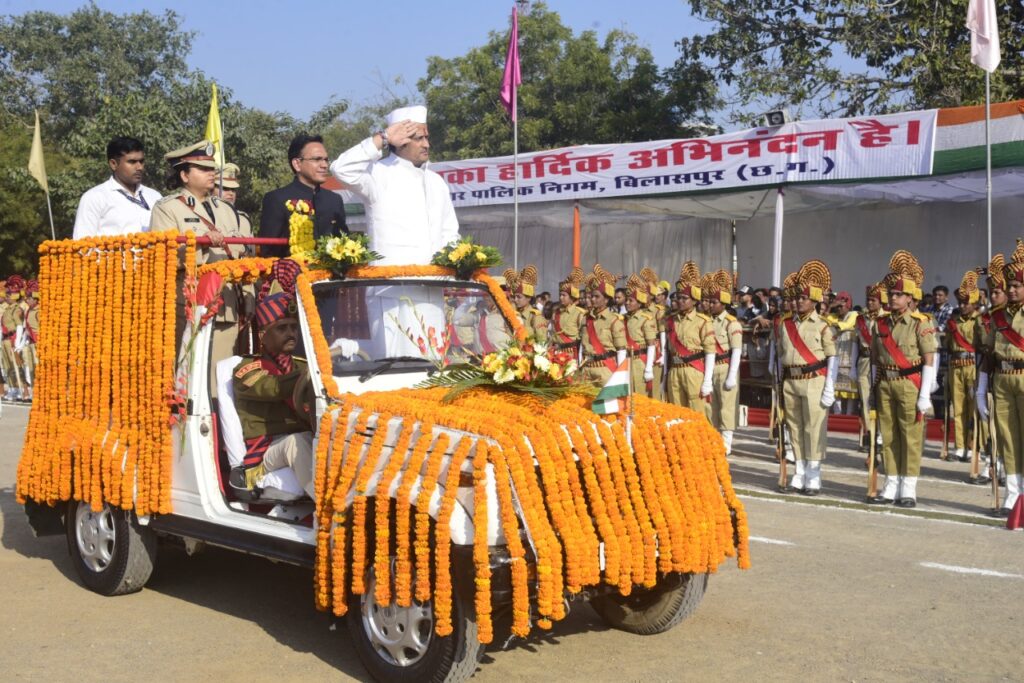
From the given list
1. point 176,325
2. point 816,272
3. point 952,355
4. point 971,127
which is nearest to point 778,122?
point 971,127

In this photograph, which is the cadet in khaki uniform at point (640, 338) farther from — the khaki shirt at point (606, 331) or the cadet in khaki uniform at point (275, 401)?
the cadet in khaki uniform at point (275, 401)

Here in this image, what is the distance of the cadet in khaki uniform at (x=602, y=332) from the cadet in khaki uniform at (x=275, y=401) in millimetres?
8459

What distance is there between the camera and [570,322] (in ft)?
55.0

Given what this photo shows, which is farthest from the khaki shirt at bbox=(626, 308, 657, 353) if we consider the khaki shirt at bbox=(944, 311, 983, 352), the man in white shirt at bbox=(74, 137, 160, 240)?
the man in white shirt at bbox=(74, 137, 160, 240)

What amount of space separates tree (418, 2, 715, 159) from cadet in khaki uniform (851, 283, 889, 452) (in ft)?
57.4

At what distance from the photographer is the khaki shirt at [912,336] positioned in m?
10.9

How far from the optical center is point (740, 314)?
65.4 ft

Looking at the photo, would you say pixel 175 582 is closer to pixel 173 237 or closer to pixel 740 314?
pixel 173 237

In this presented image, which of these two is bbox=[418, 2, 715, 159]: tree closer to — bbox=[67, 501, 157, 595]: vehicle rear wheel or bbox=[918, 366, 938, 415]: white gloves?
bbox=[918, 366, 938, 415]: white gloves

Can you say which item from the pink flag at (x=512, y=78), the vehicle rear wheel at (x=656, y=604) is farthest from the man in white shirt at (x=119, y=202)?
the pink flag at (x=512, y=78)

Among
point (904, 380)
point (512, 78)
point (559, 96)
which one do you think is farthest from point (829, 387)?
point (559, 96)

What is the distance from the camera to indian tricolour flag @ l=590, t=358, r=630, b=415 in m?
5.66

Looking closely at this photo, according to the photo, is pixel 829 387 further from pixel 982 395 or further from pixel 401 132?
pixel 401 132

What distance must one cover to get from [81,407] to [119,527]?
0.84 metres
